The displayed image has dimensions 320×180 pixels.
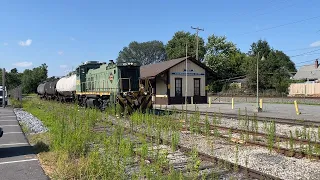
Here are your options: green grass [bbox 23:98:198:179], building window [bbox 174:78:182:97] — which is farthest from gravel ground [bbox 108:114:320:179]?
building window [bbox 174:78:182:97]

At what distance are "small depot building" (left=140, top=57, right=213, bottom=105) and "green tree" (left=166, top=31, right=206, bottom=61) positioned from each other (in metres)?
41.2

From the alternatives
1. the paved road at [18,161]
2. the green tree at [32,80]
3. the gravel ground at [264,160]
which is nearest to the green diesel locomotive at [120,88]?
the paved road at [18,161]

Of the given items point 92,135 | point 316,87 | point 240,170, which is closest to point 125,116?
point 92,135

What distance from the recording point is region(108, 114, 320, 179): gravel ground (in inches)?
266

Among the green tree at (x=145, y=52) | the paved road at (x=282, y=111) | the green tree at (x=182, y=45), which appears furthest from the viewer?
the green tree at (x=145, y=52)

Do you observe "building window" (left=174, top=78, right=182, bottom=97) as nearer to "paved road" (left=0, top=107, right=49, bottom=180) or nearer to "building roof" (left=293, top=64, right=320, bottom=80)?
"paved road" (left=0, top=107, right=49, bottom=180)

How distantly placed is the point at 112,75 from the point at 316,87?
39751 millimetres

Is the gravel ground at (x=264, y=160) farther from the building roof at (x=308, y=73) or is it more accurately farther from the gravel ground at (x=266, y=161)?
the building roof at (x=308, y=73)

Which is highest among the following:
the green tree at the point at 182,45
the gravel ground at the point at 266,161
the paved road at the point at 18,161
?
the green tree at the point at 182,45

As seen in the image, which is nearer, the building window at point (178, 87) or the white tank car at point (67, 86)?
the white tank car at point (67, 86)

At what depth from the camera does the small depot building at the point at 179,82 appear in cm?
3394

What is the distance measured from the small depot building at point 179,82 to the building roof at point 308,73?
4964cm

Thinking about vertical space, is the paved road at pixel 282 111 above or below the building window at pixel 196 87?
below

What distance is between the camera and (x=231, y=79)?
248 ft
